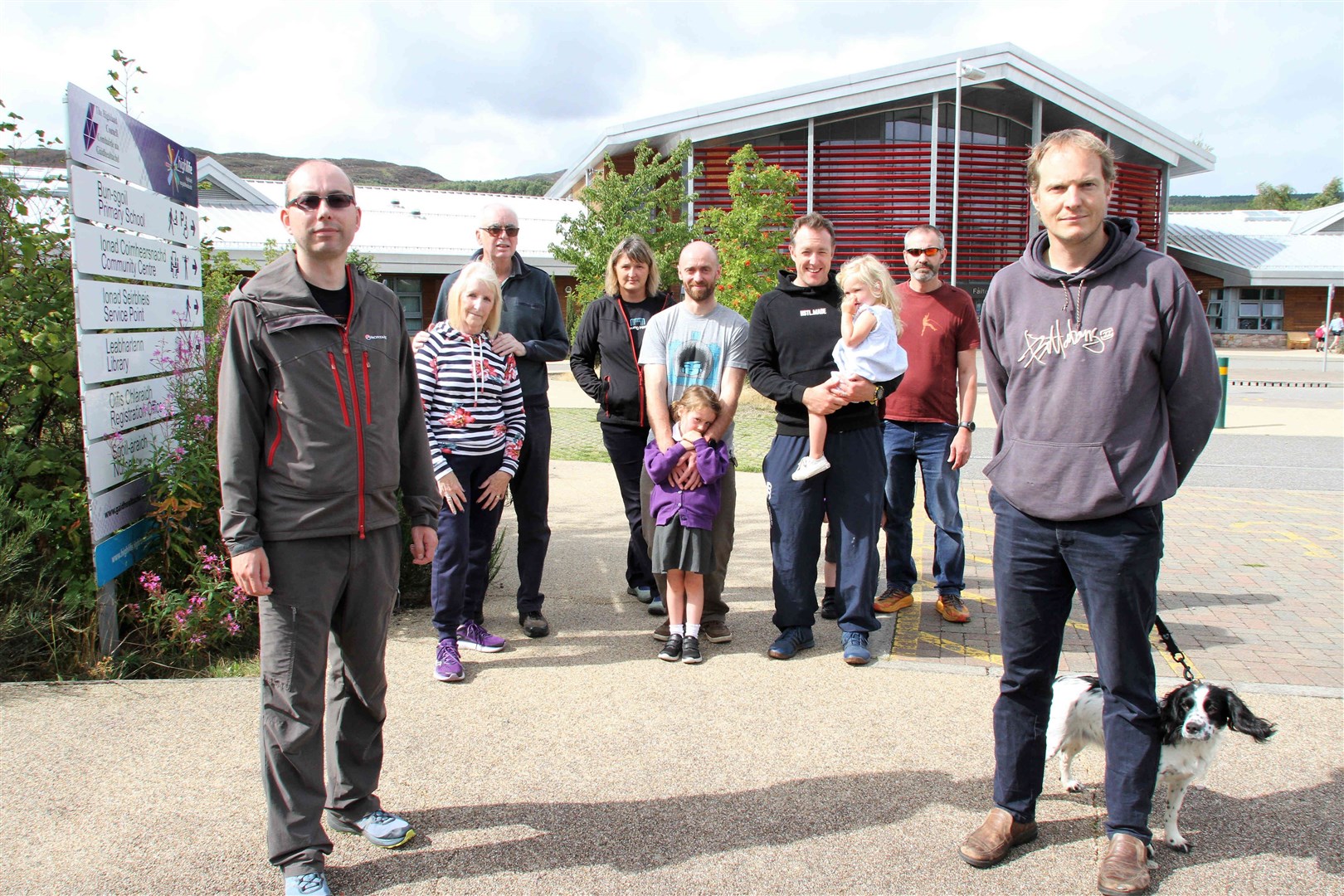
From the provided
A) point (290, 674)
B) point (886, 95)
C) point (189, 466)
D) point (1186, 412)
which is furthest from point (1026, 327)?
point (886, 95)

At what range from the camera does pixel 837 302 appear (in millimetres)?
4941

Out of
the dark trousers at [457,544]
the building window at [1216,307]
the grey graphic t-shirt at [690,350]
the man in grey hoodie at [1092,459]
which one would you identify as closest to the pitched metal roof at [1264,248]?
the building window at [1216,307]

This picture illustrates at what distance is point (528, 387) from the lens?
17.3 ft

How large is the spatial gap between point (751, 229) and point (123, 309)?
1617 cm

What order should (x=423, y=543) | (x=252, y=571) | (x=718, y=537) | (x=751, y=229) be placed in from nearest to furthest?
(x=252, y=571), (x=423, y=543), (x=718, y=537), (x=751, y=229)

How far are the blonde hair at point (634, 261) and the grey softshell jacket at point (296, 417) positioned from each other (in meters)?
2.72

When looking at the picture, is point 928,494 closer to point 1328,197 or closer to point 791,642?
point 791,642

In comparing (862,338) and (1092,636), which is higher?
(862,338)

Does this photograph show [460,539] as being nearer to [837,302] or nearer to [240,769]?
[240,769]

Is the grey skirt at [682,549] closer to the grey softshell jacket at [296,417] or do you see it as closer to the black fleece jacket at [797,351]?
the black fleece jacket at [797,351]

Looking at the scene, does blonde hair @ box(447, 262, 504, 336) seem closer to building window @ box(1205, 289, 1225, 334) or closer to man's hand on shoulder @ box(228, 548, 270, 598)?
man's hand on shoulder @ box(228, 548, 270, 598)

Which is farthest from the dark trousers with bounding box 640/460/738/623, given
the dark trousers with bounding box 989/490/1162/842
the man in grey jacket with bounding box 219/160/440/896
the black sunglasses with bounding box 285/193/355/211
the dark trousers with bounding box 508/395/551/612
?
the black sunglasses with bounding box 285/193/355/211

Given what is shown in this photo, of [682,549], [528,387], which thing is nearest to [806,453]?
[682,549]

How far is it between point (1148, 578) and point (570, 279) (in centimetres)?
3218
